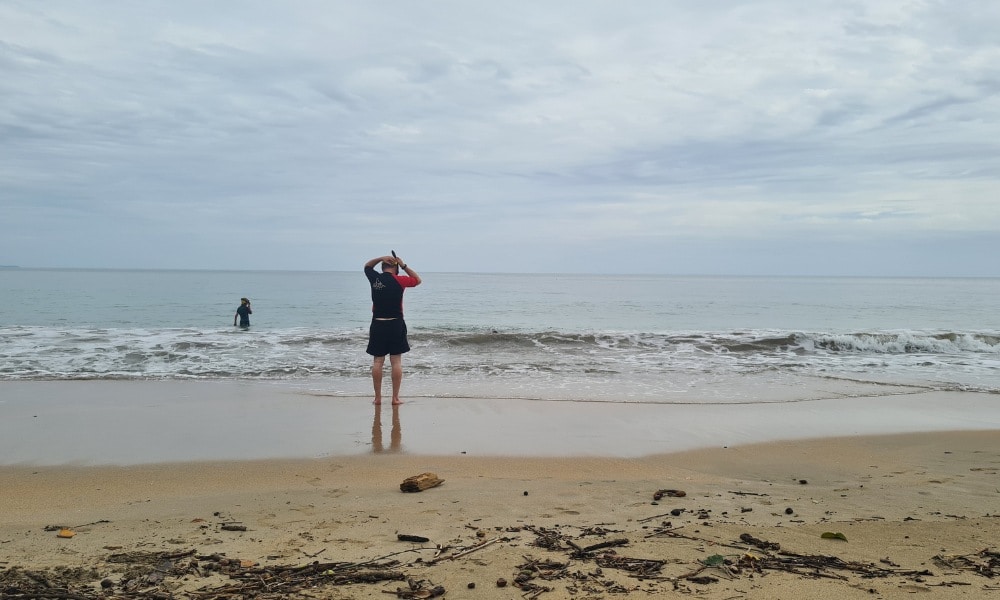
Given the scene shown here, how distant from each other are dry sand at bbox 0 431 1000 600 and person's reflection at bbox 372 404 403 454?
0.45m

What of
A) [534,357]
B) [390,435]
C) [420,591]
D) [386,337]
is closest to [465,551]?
[420,591]

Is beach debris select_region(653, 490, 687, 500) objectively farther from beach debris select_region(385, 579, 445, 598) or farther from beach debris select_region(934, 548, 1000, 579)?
beach debris select_region(385, 579, 445, 598)

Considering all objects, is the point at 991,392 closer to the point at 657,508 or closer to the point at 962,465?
the point at 962,465

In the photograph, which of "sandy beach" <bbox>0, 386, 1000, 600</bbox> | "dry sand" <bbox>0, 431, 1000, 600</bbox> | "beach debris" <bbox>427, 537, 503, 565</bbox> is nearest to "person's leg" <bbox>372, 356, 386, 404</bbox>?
"sandy beach" <bbox>0, 386, 1000, 600</bbox>

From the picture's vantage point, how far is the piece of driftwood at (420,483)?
484cm

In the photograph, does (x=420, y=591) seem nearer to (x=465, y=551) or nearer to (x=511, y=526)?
(x=465, y=551)

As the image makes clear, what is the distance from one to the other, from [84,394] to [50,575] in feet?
26.3

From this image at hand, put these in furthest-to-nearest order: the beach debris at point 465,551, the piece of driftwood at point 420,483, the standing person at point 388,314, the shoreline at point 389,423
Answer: the standing person at point 388,314 → the shoreline at point 389,423 → the piece of driftwood at point 420,483 → the beach debris at point 465,551

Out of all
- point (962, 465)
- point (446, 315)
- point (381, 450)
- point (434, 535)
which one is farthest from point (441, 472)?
point (446, 315)

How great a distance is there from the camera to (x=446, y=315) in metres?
30.7

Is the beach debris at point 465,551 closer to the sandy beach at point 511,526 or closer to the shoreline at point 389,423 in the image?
the sandy beach at point 511,526

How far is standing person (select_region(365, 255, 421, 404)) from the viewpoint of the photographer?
8820 mm

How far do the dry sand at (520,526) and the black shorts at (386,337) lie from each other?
119 inches

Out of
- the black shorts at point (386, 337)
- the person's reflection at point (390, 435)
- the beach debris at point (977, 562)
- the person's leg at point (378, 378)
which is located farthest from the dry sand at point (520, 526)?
the black shorts at point (386, 337)
